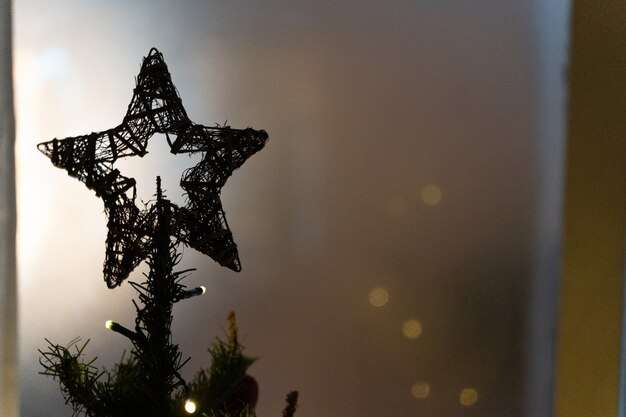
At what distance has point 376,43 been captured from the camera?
81 cm

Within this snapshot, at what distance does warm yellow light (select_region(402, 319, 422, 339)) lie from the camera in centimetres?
81

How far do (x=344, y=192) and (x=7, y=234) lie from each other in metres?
Result: 0.53

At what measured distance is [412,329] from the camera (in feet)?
2.66

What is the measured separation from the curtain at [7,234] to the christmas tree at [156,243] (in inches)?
13.0

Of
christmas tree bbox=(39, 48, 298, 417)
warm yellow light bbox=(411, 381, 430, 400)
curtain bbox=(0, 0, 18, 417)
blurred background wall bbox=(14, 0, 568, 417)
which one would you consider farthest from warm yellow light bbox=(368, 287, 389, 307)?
curtain bbox=(0, 0, 18, 417)

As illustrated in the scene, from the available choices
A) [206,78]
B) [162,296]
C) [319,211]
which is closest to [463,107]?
[319,211]

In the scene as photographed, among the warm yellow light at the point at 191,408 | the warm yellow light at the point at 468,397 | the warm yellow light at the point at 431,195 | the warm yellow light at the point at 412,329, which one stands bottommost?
the warm yellow light at the point at 191,408

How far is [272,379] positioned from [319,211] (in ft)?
0.88

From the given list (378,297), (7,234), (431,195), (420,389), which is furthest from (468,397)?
(7,234)

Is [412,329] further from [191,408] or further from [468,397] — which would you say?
[191,408]

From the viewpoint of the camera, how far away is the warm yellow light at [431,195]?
801mm

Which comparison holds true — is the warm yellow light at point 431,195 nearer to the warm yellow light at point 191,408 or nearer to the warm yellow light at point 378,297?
the warm yellow light at point 378,297

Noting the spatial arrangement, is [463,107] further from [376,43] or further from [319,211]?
[319,211]

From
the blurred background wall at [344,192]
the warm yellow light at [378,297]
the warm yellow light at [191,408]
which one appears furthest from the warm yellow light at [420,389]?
the warm yellow light at [191,408]
